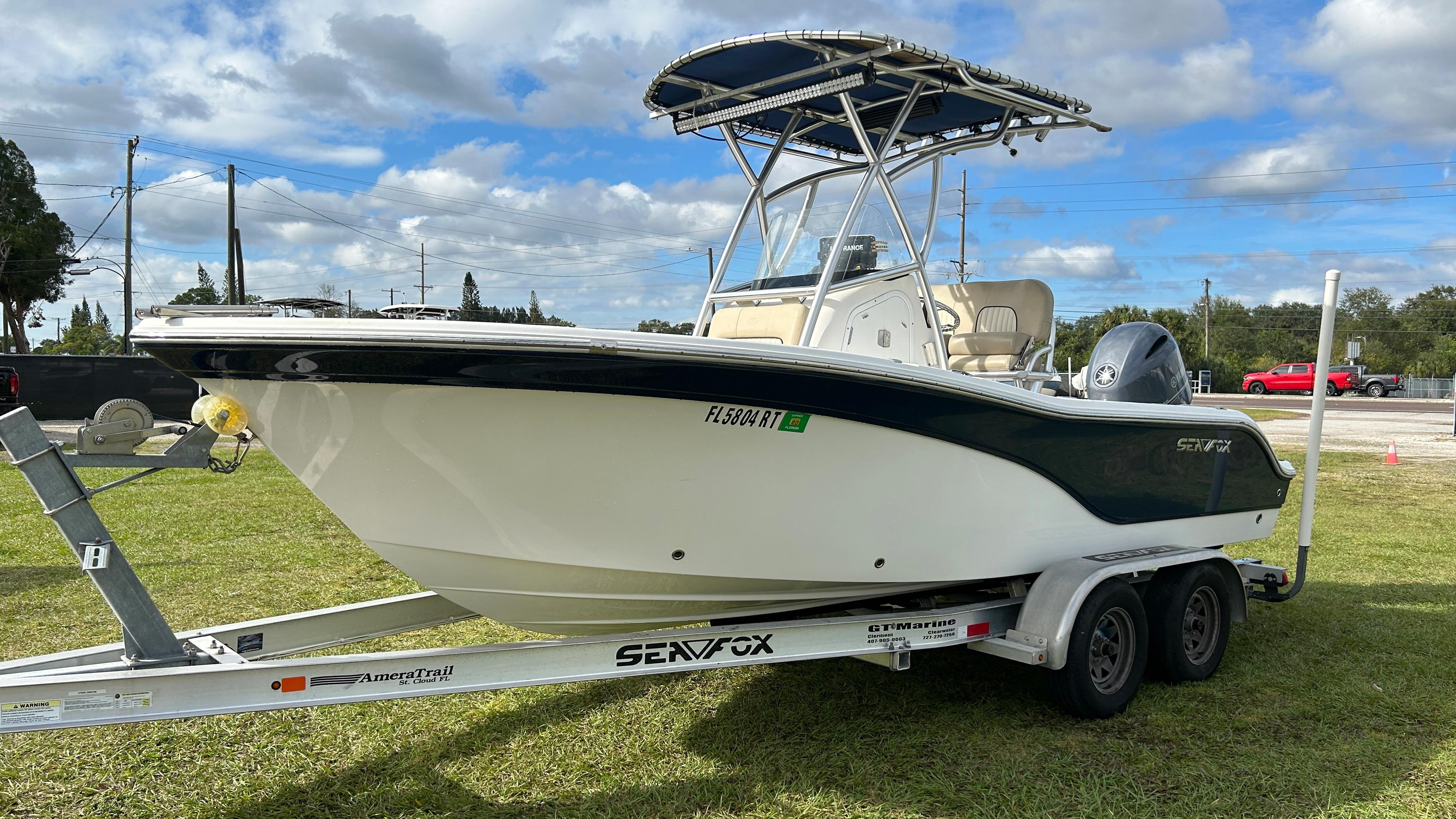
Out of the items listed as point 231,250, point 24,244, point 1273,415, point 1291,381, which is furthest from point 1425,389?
point 24,244

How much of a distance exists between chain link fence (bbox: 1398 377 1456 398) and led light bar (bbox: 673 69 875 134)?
5573cm

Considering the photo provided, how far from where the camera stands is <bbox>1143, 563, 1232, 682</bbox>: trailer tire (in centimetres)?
444

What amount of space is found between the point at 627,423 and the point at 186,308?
135 centimetres

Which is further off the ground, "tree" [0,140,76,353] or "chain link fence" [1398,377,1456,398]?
"tree" [0,140,76,353]

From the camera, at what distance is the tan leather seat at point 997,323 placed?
5023 mm

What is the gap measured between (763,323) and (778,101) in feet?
3.55

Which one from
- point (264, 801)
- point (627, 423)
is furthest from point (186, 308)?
point (264, 801)

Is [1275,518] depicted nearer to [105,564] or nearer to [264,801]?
[264,801]

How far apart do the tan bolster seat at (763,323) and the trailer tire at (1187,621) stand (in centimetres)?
210

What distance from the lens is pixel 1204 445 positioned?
15.9 feet

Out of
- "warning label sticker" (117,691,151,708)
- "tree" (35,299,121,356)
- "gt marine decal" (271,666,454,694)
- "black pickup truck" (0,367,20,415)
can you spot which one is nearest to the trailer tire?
"gt marine decal" (271,666,454,694)

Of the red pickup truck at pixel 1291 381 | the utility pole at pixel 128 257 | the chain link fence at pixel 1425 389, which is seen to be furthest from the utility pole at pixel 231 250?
the chain link fence at pixel 1425 389

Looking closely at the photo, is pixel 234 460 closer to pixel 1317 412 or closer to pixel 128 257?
pixel 1317 412

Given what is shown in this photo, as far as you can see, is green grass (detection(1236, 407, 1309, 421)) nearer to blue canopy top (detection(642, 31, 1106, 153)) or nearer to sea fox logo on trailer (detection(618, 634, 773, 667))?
blue canopy top (detection(642, 31, 1106, 153))
